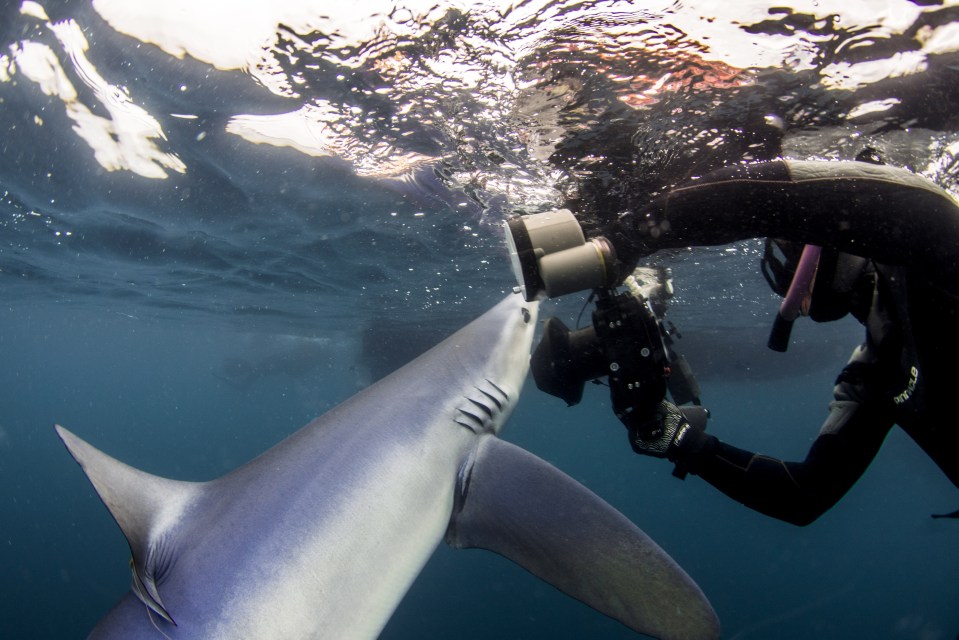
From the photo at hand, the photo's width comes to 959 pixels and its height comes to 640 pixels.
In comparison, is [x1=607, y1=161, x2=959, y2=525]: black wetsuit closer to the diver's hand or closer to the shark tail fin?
the diver's hand

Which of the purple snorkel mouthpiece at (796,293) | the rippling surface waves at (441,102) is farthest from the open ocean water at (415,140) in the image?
the purple snorkel mouthpiece at (796,293)

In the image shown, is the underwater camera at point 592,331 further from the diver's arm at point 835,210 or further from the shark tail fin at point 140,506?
the shark tail fin at point 140,506

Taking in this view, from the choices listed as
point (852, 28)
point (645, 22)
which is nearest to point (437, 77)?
point (645, 22)

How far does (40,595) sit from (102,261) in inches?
613

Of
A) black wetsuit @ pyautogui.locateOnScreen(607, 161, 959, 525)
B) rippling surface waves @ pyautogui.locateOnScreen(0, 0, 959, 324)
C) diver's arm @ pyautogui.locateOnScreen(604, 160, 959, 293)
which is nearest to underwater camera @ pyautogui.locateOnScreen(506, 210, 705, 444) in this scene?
black wetsuit @ pyautogui.locateOnScreen(607, 161, 959, 525)

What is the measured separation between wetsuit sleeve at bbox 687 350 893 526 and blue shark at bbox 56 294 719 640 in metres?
1.12

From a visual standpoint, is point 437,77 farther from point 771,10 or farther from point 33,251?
point 33,251

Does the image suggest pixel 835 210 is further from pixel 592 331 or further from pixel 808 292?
pixel 592 331

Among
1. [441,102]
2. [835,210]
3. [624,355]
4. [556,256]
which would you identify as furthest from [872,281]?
[441,102]

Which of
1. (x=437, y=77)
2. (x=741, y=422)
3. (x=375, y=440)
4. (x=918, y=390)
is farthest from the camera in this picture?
(x=741, y=422)

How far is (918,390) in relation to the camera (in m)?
2.53

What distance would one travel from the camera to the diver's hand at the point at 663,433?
2746 millimetres

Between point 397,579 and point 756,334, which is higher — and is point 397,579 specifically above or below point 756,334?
above

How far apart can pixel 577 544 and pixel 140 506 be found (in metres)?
1.82
